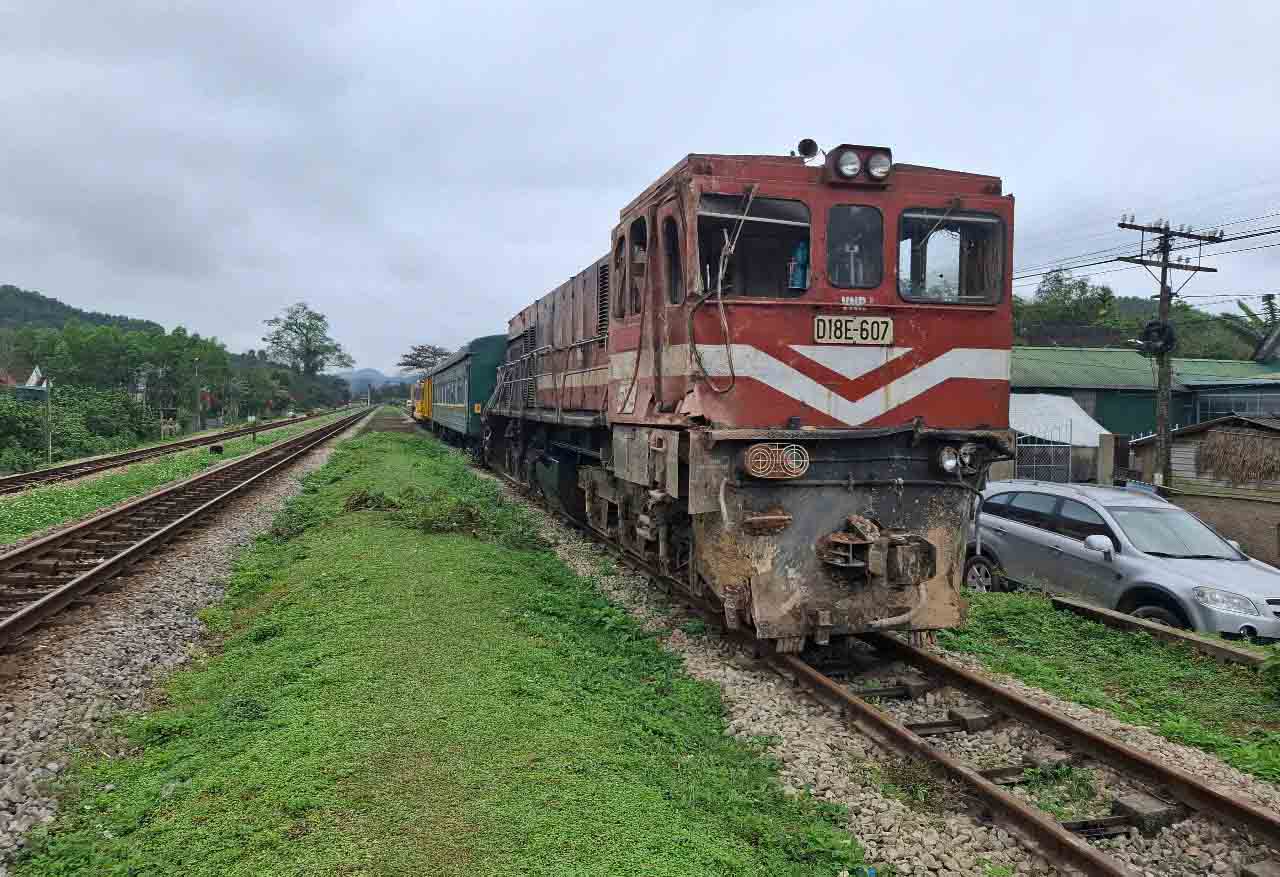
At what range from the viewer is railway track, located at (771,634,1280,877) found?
378cm

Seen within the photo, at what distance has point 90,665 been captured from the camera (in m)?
6.20

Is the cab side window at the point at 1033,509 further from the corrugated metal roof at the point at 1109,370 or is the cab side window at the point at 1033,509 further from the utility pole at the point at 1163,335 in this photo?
the corrugated metal roof at the point at 1109,370

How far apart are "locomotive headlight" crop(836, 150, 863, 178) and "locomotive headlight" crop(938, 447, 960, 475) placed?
229 cm

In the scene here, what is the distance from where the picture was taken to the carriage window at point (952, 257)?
6508mm

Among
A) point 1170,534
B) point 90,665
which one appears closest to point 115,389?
point 90,665

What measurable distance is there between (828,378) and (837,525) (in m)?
1.14

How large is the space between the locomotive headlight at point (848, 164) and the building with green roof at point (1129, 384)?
73.8ft

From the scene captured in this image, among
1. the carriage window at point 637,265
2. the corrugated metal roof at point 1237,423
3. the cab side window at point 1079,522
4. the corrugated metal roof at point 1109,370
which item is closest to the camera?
the carriage window at point 637,265

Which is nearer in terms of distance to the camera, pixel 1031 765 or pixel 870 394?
pixel 1031 765

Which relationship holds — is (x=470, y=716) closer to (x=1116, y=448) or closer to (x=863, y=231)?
(x=863, y=231)

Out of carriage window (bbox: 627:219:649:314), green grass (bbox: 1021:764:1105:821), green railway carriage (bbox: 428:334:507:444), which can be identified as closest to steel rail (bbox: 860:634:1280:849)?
green grass (bbox: 1021:764:1105:821)

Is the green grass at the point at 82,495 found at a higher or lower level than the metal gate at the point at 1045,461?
lower

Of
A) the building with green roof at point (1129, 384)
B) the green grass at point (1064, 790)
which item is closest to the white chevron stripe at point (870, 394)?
the green grass at point (1064, 790)

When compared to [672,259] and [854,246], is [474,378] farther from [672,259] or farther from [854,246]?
[854,246]
